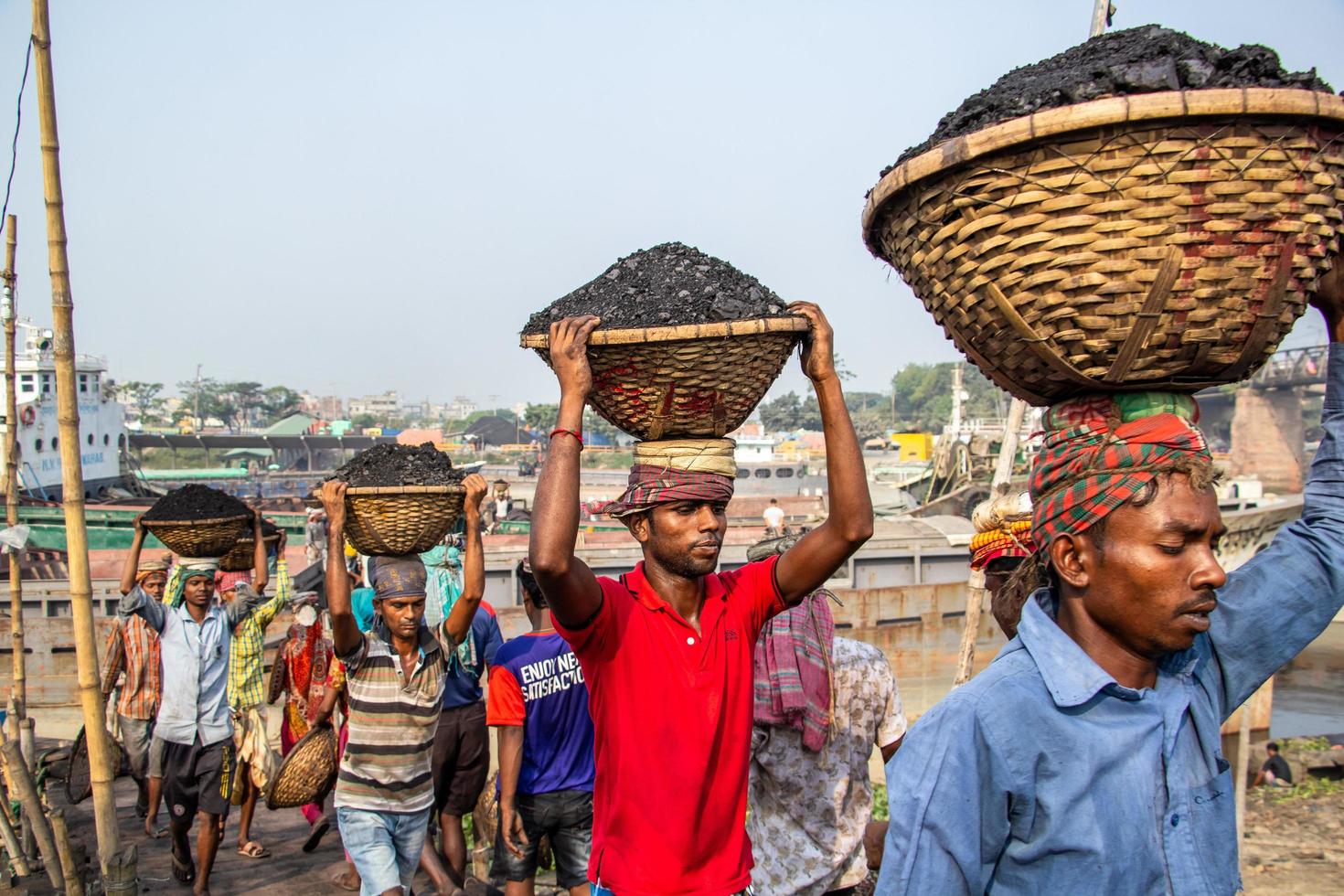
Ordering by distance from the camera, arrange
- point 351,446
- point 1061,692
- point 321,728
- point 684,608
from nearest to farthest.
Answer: point 1061,692 → point 684,608 → point 321,728 → point 351,446

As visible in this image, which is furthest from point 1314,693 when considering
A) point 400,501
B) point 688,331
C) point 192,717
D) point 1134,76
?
point 1134,76

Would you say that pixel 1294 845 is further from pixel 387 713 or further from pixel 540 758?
pixel 387 713

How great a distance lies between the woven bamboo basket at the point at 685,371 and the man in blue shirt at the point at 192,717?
13.1ft

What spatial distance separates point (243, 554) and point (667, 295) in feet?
15.3

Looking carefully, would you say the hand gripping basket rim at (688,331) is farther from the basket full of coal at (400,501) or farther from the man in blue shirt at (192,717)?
the man in blue shirt at (192,717)

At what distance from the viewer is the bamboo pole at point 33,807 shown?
4.16m

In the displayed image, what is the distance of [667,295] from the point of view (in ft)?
8.68

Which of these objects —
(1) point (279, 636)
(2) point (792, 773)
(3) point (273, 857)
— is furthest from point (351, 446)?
(2) point (792, 773)

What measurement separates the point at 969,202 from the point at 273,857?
6.31 metres

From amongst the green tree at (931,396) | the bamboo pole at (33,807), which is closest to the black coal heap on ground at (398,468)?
the bamboo pole at (33,807)

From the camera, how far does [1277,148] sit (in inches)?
65.1

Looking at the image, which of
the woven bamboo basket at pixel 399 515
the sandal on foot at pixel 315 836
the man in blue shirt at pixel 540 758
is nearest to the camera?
the man in blue shirt at pixel 540 758

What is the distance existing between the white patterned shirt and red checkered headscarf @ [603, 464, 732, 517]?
1.27m

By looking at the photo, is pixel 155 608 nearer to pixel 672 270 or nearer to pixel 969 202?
pixel 672 270
